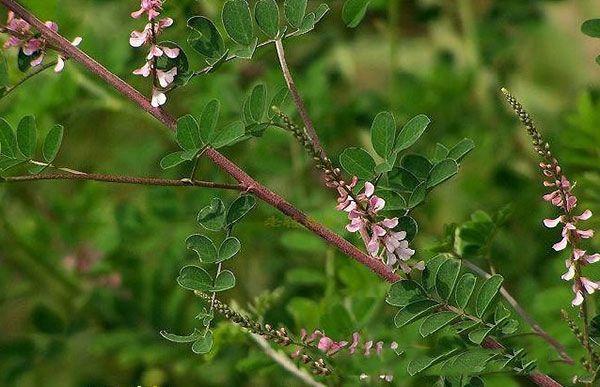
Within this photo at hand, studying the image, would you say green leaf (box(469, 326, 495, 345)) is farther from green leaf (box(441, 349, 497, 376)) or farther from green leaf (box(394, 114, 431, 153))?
green leaf (box(394, 114, 431, 153))

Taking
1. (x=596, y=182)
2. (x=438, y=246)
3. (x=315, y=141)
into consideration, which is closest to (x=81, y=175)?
(x=315, y=141)

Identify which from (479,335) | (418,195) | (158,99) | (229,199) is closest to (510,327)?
(479,335)

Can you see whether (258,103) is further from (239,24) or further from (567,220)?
(567,220)

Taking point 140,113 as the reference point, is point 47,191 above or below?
below

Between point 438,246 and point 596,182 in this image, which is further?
point 596,182

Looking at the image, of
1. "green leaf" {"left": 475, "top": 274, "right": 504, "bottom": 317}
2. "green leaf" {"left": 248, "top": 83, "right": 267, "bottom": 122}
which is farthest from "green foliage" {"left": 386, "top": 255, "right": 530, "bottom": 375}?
"green leaf" {"left": 248, "top": 83, "right": 267, "bottom": 122}

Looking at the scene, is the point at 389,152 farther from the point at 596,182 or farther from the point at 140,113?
the point at 140,113

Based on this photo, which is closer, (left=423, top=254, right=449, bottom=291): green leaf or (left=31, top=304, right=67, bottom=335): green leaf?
(left=423, top=254, right=449, bottom=291): green leaf
